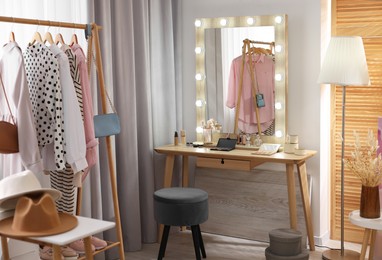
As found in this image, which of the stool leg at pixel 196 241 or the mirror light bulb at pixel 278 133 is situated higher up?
the mirror light bulb at pixel 278 133

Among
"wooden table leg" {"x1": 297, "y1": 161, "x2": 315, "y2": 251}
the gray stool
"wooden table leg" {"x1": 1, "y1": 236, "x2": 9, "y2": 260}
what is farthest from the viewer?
"wooden table leg" {"x1": 297, "y1": 161, "x2": 315, "y2": 251}

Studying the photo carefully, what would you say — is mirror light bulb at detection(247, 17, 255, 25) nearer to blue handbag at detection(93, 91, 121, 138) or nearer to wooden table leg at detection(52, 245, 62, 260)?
blue handbag at detection(93, 91, 121, 138)

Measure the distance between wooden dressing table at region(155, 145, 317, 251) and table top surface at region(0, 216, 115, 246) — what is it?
5.21ft

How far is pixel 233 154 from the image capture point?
14.2 ft

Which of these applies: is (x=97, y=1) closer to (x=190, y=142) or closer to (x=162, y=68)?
(x=162, y=68)

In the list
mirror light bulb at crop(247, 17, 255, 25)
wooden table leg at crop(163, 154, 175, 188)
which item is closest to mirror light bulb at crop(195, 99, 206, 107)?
wooden table leg at crop(163, 154, 175, 188)

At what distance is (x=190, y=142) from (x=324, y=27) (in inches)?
56.8

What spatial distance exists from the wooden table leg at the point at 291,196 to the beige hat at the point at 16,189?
1827mm

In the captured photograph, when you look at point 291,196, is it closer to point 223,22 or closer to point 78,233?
point 223,22

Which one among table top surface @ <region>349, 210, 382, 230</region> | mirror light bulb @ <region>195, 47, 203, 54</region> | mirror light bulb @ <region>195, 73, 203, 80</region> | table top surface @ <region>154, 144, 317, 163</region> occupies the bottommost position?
table top surface @ <region>349, 210, 382, 230</region>

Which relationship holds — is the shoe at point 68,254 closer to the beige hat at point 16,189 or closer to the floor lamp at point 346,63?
the beige hat at point 16,189

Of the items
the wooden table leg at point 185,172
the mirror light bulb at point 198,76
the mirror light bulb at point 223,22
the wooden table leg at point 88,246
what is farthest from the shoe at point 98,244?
the mirror light bulb at point 223,22

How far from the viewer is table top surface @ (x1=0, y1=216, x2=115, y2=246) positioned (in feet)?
8.79

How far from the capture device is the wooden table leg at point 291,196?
→ 415cm
